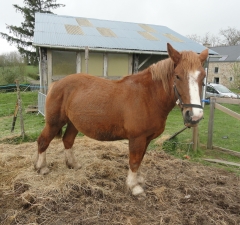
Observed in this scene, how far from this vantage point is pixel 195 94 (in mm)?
2182

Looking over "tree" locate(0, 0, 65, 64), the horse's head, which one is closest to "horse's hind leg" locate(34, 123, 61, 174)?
the horse's head

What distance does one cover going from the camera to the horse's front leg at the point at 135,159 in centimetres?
279

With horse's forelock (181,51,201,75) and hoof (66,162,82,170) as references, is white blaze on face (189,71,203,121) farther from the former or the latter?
hoof (66,162,82,170)

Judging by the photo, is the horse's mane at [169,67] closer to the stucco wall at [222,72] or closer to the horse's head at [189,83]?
the horse's head at [189,83]

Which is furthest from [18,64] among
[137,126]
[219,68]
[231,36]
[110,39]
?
[231,36]

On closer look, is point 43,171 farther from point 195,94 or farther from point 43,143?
point 195,94

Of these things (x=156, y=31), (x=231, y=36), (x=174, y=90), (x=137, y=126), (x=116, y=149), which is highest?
(x=231, y=36)

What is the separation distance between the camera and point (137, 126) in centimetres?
271

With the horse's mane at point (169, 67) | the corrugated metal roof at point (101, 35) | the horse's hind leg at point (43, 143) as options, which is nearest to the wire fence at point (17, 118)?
the horse's hind leg at point (43, 143)

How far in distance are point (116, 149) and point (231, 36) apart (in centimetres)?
5163

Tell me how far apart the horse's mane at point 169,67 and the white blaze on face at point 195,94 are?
9 cm

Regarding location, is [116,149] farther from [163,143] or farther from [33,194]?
[33,194]

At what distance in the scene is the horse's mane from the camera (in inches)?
88.6

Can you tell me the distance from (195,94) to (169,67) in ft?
1.80
